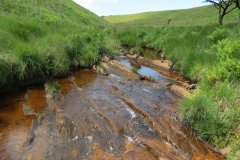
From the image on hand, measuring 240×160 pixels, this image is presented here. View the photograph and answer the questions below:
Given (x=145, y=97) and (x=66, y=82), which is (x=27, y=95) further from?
(x=145, y=97)

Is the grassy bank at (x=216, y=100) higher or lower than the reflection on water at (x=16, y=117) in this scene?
higher

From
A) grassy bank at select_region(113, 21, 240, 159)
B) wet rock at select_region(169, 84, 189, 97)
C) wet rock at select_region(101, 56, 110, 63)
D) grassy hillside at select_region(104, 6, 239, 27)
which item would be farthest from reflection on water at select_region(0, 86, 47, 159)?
grassy hillside at select_region(104, 6, 239, 27)

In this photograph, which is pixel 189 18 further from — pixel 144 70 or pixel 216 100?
pixel 216 100

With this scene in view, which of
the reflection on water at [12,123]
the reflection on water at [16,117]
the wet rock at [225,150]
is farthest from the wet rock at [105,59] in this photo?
the wet rock at [225,150]

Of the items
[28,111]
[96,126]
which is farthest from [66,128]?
[28,111]

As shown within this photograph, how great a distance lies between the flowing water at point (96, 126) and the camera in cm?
745

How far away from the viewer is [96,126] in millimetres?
8852

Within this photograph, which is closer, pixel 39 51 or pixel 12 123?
pixel 12 123

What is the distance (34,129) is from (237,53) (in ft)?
24.6

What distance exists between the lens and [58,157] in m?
7.04

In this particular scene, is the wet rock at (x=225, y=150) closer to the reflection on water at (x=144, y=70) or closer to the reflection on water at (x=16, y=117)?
the reflection on water at (x=16, y=117)

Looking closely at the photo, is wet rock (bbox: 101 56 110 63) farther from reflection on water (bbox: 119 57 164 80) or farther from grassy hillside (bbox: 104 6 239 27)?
grassy hillside (bbox: 104 6 239 27)

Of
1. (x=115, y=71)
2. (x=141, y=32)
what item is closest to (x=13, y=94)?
(x=115, y=71)

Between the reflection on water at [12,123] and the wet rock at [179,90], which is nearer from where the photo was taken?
the reflection on water at [12,123]
